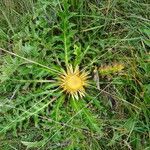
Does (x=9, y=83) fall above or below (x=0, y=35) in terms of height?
below

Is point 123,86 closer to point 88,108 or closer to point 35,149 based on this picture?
point 88,108

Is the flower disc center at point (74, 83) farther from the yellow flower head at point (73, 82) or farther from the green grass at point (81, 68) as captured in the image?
the green grass at point (81, 68)

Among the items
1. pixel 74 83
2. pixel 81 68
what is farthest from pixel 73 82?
pixel 81 68

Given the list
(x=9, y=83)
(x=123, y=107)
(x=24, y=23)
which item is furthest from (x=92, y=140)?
(x=24, y=23)

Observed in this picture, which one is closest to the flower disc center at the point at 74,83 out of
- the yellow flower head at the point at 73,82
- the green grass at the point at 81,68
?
the yellow flower head at the point at 73,82

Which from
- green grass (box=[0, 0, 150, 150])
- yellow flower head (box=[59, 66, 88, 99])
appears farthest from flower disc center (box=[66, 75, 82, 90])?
green grass (box=[0, 0, 150, 150])

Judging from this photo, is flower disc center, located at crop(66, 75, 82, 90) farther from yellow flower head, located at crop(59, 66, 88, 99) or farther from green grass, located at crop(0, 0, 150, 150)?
green grass, located at crop(0, 0, 150, 150)
